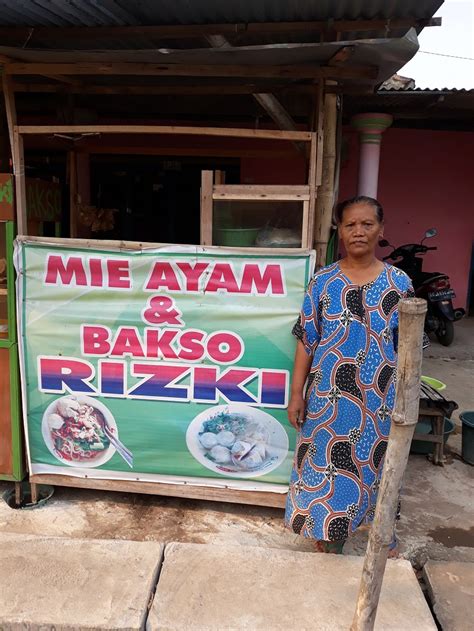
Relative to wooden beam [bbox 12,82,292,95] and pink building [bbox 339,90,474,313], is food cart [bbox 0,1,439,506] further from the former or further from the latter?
pink building [bbox 339,90,474,313]

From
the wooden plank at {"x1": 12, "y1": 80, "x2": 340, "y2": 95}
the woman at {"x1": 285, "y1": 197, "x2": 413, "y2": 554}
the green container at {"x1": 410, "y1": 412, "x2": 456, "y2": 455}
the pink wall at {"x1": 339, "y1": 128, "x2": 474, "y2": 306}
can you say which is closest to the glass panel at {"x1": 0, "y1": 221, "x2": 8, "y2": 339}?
the wooden plank at {"x1": 12, "y1": 80, "x2": 340, "y2": 95}

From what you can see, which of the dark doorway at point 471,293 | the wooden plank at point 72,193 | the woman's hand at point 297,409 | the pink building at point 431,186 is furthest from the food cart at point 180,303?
the dark doorway at point 471,293

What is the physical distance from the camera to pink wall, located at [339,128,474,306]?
7.78m

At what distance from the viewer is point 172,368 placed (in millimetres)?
2814

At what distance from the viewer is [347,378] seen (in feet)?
7.68

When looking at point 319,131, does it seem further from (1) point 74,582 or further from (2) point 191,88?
(1) point 74,582

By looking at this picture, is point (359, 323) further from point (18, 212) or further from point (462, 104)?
point (462, 104)

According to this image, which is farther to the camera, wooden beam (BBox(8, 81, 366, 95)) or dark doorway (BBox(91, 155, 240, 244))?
dark doorway (BBox(91, 155, 240, 244))

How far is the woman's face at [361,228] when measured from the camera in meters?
2.26

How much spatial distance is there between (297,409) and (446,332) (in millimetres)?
4948

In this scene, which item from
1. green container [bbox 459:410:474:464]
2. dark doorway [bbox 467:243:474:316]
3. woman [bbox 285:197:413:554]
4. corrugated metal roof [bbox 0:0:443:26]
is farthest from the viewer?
dark doorway [bbox 467:243:474:316]

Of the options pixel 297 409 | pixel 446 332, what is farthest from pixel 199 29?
pixel 446 332

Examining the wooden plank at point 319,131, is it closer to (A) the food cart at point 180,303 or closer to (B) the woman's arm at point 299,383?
(A) the food cart at point 180,303

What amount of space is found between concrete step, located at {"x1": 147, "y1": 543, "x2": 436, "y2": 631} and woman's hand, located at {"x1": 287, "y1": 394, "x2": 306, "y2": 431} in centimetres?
59
